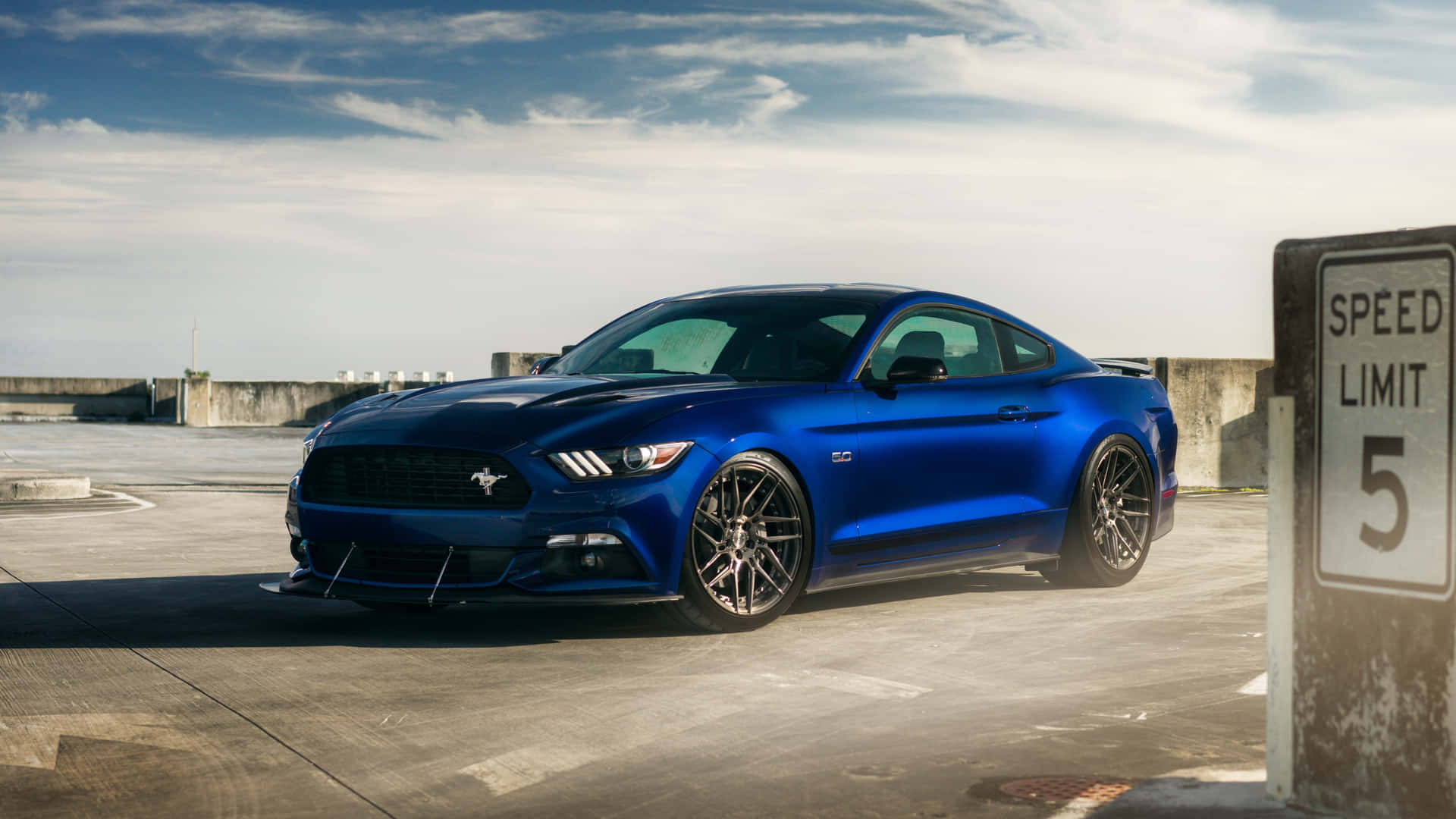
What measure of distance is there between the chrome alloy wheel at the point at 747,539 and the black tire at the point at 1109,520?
6.49 feet

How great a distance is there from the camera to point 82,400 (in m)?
38.0

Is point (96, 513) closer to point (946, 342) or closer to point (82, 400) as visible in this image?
point (946, 342)

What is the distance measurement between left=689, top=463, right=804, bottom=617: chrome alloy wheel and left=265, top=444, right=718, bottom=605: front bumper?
0.53ft

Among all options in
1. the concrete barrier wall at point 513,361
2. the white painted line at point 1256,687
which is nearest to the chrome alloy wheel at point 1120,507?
the white painted line at point 1256,687

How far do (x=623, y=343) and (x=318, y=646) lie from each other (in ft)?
7.67

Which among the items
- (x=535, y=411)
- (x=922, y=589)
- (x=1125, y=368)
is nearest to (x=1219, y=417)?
(x=1125, y=368)

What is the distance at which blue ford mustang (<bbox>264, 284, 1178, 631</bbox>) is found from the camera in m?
6.12

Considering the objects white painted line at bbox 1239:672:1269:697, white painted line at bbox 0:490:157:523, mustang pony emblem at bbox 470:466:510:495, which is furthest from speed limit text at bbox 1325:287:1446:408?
white painted line at bbox 0:490:157:523

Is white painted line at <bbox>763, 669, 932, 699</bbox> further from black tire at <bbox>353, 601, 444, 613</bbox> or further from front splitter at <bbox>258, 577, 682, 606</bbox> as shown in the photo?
black tire at <bbox>353, 601, 444, 613</bbox>

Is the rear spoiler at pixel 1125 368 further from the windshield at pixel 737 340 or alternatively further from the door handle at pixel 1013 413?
the windshield at pixel 737 340

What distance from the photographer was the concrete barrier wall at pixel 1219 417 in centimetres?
1575

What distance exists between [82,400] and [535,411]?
35.0 m

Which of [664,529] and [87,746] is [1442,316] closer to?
[664,529]

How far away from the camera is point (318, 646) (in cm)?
629
